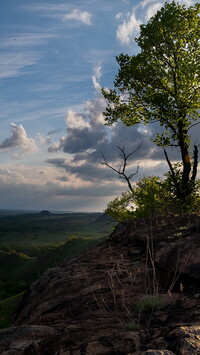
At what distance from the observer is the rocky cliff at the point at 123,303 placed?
6230 millimetres

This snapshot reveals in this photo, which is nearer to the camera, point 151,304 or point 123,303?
point 151,304

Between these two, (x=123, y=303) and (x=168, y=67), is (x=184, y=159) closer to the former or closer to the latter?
(x=168, y=67)

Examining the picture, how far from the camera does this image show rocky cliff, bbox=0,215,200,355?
6.23 meters

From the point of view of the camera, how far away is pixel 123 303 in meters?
8.54

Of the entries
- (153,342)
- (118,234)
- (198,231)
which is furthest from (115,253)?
(153,342)

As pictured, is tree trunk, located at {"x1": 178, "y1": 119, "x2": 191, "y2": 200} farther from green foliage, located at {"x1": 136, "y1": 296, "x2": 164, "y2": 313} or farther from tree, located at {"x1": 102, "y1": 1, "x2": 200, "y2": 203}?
green foliage, located at {"x1": 136, "y1": 296, "x2": 164, "y2": 313}

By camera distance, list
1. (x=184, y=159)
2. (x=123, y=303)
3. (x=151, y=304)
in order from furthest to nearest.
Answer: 1. (x=184, y=159)
2. (x=123, y=303)
3. (x=151, y=304)

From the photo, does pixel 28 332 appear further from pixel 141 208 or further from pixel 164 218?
pixel 141 208

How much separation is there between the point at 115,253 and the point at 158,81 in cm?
1821

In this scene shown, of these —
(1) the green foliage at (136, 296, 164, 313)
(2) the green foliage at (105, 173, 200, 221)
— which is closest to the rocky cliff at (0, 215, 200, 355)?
(1) the green foliage at (136, 296, 164, 313)

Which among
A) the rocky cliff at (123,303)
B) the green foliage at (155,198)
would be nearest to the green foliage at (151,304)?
the rocky cliff at (123,303)

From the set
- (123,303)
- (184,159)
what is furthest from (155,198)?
(123,303)

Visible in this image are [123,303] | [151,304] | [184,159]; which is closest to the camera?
[151,304]

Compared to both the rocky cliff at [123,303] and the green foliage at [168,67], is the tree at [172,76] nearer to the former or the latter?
the green foliage at [168,67]
